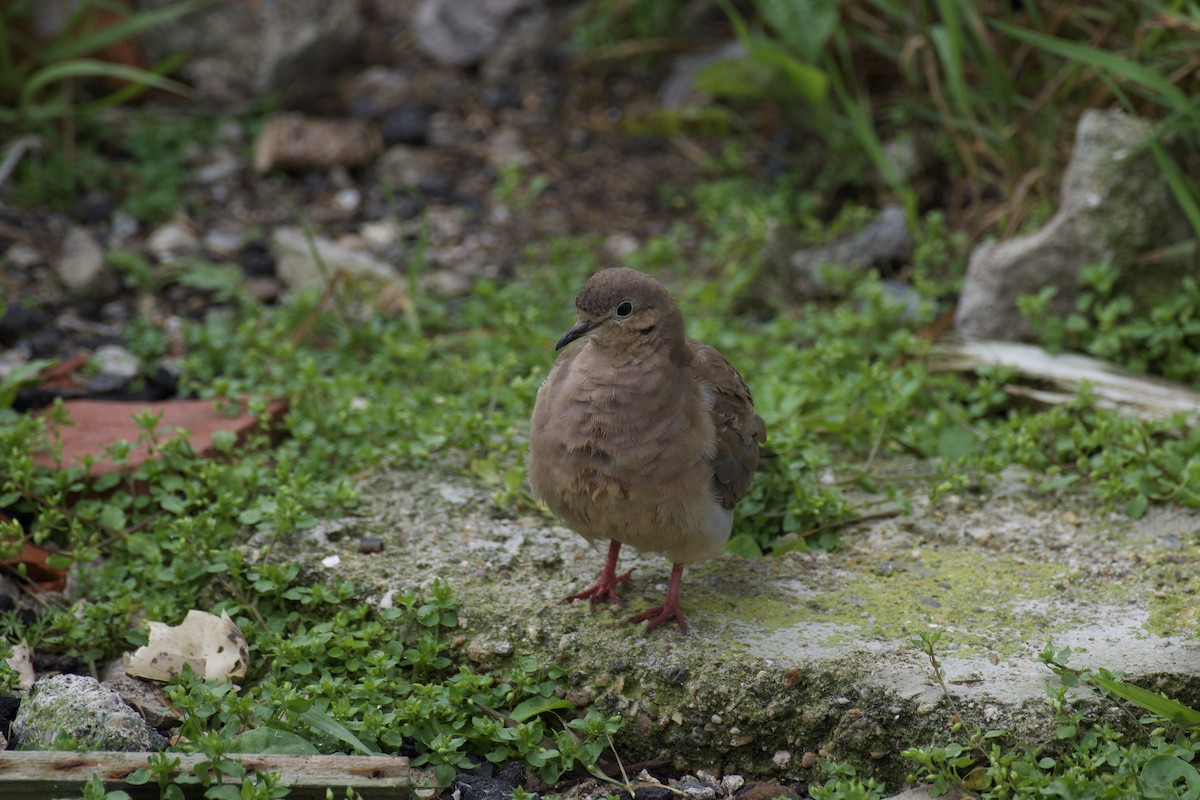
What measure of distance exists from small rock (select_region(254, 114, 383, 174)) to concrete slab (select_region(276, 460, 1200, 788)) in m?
3.15

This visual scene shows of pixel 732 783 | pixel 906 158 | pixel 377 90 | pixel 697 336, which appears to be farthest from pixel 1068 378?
A: pixel 377 90

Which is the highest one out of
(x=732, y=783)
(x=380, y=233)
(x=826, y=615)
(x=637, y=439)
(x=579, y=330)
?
(x=579, y=330)

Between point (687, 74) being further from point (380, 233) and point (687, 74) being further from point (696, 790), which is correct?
point (696, 790)

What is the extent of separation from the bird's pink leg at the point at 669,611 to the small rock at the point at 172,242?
3.63m

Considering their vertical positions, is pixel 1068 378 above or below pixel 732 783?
above

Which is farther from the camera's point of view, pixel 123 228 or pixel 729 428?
pixel 123 228

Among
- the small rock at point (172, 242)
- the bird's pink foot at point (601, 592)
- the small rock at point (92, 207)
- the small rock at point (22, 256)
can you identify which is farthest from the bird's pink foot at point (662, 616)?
the small rock at point (92, 207)

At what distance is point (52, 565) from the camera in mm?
3865

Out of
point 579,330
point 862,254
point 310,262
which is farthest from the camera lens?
point 862,254

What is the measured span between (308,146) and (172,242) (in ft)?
3.34

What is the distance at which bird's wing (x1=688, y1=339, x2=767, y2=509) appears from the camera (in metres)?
3.77

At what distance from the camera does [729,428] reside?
12.6 ft

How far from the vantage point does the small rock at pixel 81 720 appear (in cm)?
317

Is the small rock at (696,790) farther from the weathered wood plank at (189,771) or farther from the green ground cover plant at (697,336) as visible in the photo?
the weathered wood plank at (189,771)
